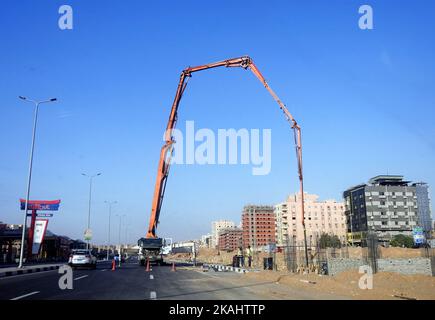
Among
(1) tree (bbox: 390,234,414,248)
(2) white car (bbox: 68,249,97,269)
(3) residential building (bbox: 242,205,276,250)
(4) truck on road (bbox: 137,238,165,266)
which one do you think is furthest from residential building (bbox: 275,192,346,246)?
(2) white car (bbox: 68,249,97,269)

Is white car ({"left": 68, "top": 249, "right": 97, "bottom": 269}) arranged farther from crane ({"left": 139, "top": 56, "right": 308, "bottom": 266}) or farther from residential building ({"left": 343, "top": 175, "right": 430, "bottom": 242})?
residential building ({"left": 343, "top": 175, "right": 430, "bottom": 242})

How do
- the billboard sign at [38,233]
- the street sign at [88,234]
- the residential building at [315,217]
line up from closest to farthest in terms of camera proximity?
the street sign at [88,234] → the billboard sign at [38,233] → the residential building at [315,217]

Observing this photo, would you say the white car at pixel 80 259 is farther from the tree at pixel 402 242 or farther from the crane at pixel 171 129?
the tree at pixel 402 242

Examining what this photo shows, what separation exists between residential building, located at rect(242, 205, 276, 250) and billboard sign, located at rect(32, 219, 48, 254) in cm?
12494

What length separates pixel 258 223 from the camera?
180500 millimetres

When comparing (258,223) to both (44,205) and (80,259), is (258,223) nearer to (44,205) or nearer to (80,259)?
(44,205)

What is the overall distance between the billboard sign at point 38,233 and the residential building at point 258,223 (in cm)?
12494

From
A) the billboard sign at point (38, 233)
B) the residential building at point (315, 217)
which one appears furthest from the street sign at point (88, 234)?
the residential building at point (315, 217)

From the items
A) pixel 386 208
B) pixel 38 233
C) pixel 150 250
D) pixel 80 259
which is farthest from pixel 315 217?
pixel 80 259

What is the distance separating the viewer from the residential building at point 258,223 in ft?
588
